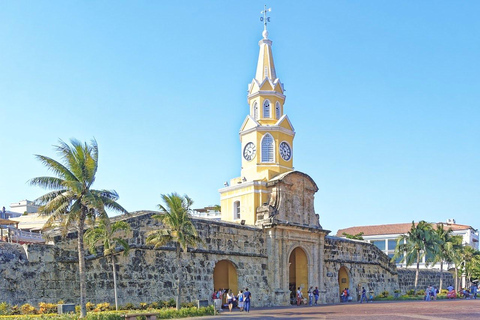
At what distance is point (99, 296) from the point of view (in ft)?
92.4

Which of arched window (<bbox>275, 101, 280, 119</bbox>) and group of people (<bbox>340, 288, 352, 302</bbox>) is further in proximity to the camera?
group of people (<bbox>340, 288, 352, 302</bbox>)

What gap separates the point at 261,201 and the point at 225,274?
594 centimetres

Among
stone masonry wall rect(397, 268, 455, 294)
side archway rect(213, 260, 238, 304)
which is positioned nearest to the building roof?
stone masonry wall rect(397, 268, 455, 294)

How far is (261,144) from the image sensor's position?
43.9m

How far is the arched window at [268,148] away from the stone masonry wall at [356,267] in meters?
8.40

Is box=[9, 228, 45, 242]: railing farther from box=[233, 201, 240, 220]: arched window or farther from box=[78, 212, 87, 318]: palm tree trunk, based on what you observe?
box=[233, 201, 240, 220]: arched window

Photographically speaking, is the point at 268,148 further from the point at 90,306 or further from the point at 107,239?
the point at 90,306

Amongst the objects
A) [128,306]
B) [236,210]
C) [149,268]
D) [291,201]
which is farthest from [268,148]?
[128,306]

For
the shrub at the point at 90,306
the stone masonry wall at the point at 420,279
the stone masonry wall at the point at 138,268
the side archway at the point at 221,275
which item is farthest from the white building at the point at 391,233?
the shrub at the point at 90,306

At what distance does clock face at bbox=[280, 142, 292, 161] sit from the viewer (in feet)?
145

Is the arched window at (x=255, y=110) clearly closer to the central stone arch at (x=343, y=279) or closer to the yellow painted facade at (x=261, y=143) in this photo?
the yellow painted facade at (x=261, y=143)

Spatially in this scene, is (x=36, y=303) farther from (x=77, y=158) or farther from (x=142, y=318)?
(x=77, y=158)

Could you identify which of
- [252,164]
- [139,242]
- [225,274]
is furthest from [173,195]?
[252,164]

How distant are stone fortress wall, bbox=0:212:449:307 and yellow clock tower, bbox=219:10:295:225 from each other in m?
3.75
